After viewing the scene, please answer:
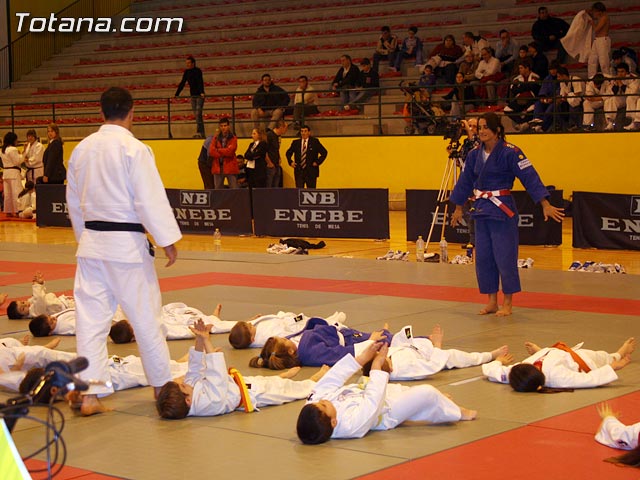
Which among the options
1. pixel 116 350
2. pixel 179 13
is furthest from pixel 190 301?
pixel 179 13

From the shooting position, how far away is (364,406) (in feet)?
17.3

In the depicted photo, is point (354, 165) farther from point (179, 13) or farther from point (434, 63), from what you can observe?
point (179, 13)

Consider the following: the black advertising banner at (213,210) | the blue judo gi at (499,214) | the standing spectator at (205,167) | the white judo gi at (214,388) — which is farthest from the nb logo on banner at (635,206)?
the standing spectator at (205,167)

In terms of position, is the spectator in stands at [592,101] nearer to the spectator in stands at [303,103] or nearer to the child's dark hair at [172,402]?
the spectator in stands at [303,103]

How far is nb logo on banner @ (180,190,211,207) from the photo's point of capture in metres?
17.1

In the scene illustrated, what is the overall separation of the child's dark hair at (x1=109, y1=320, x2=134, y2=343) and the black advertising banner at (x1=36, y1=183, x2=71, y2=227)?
1119cm

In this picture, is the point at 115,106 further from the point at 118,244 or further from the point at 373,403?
the point at 373,403

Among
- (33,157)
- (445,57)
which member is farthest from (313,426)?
(33,157)

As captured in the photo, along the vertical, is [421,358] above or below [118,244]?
below

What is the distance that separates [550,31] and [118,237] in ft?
49.7

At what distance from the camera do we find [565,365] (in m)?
6.36

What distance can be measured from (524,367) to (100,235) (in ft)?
8.94

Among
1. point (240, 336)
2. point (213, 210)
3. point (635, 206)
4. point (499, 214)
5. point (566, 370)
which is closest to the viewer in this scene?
point (566, 370)

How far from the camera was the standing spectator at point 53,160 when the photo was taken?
63.6 feet
